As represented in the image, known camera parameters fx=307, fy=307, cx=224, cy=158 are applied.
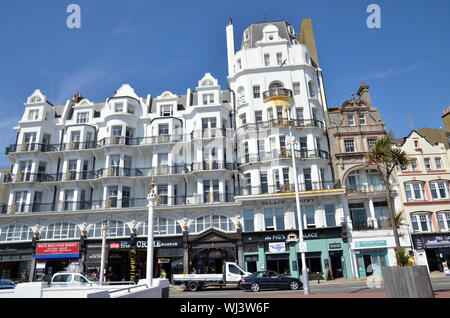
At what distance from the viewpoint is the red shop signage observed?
31453mm

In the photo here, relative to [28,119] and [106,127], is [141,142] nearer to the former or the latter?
[106,127]

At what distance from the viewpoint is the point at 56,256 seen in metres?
31.3

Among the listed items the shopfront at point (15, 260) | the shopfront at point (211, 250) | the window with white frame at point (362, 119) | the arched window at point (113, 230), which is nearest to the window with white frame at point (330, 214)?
the shopfront at point (211, 250)

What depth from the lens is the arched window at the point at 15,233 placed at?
3272cm

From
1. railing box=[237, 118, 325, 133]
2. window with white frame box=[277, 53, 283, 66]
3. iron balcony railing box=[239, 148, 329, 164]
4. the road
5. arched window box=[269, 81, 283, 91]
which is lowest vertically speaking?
the road

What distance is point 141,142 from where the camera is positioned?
118 ft

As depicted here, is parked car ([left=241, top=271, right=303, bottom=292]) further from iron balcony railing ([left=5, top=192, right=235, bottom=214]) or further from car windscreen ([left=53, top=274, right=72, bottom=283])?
iron balcony railing ([left=5, top=192, right=235, bottom=214])

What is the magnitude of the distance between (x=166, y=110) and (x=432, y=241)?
32.0 m

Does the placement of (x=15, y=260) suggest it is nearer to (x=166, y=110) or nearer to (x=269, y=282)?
(x=166, y=110)

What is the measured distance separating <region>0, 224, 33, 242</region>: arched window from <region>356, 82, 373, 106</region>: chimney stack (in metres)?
41.0

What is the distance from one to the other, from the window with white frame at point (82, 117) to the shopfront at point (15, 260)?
15.2m

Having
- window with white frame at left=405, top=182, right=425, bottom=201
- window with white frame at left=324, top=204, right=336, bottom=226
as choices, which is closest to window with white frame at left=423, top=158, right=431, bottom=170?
window with white frame at left=405, top=182, right=425, bottom=201

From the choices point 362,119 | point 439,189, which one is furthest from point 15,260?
point 439,189

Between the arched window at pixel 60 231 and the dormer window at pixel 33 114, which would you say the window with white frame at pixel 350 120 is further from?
the dormer window at pixel 33 114
